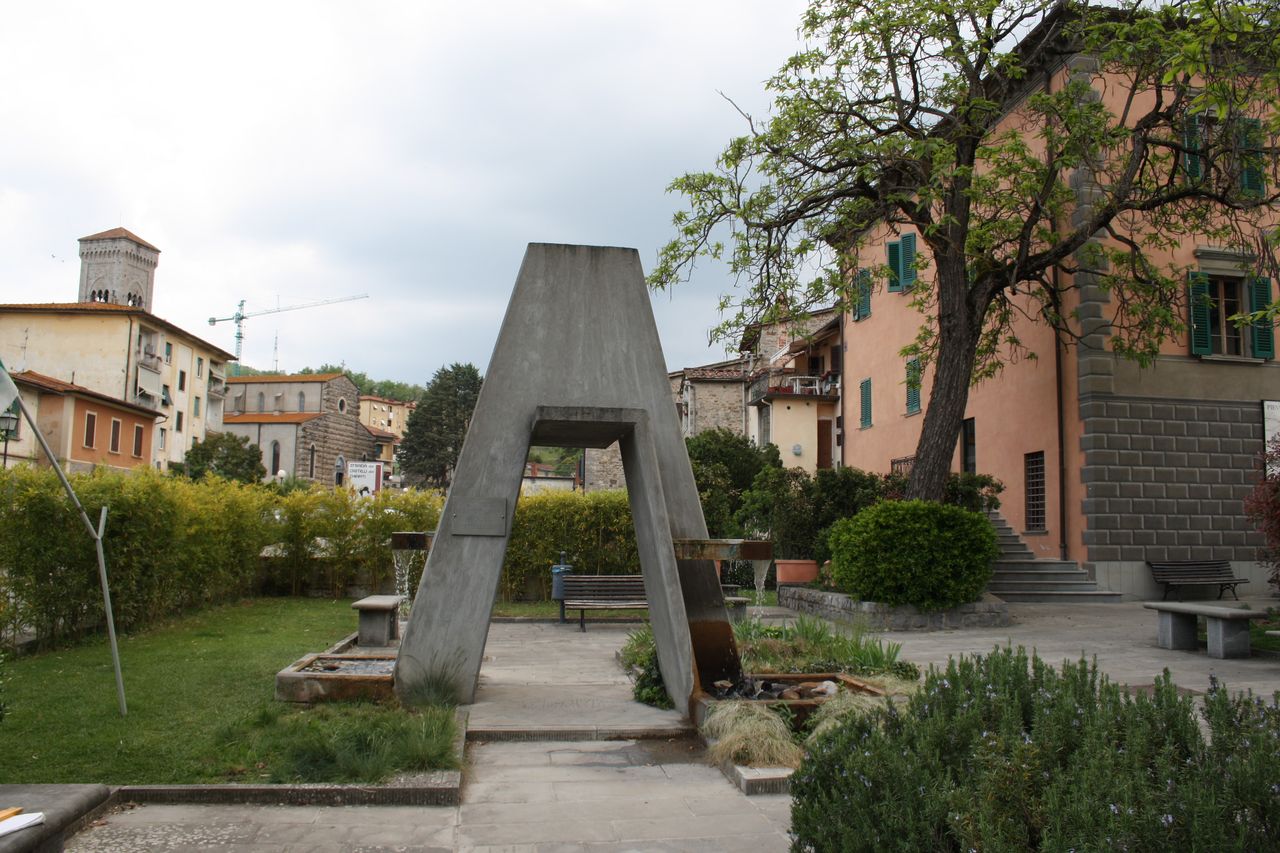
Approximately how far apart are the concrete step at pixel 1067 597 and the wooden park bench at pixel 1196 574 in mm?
946

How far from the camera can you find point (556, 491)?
66.2 feet

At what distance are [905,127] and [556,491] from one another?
32.1 ft

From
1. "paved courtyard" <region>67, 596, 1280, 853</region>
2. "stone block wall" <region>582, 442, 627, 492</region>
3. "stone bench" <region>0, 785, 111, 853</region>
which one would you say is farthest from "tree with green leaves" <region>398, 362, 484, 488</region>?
"stone bench" <region>0, 785, 111, 853</region>

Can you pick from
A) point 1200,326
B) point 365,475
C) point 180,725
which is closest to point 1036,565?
point 1200,326

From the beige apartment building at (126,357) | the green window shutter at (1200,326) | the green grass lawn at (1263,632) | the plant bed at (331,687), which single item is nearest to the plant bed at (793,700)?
the plant bed at (331,687)

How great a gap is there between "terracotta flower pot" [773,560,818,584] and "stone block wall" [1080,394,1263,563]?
5.52m

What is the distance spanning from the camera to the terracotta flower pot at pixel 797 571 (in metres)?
20.9

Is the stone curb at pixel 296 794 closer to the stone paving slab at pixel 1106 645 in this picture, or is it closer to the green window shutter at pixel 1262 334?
the stone paving slab at pixel 1106 645

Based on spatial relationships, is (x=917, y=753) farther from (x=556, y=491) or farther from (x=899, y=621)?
(x=556, y=491)

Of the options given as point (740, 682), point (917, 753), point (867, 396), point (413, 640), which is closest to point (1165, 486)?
point (867, 396)

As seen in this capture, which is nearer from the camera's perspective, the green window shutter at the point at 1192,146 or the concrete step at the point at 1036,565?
the green window shutter at the point at 1192,146

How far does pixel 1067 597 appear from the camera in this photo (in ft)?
59.5

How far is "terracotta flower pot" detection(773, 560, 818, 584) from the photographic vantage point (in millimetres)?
20938

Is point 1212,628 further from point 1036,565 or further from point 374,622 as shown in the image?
point 374,622
